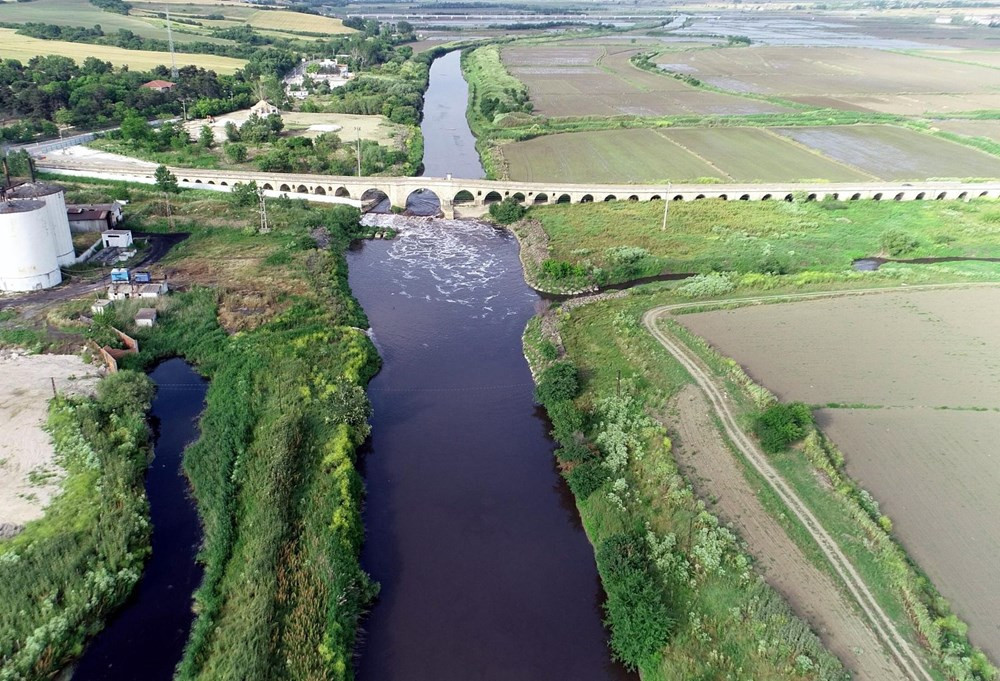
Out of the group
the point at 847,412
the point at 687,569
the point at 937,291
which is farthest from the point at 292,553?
the point at 937,291

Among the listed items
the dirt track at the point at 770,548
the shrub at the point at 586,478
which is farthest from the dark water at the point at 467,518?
the dirt track at the point at 770,548

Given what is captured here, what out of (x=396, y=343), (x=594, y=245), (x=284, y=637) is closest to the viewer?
(x=284, y=637)

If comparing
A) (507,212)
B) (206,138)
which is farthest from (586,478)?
(206,138)

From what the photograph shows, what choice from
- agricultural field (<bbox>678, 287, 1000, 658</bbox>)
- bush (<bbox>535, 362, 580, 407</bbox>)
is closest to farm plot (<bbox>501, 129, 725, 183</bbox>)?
agricultural field (<bbox>678, 287, 1000, 658</bbox>)

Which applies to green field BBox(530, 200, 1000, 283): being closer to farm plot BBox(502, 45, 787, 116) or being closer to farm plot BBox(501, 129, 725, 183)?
farm plot BBox(501, 129, 725, 183)

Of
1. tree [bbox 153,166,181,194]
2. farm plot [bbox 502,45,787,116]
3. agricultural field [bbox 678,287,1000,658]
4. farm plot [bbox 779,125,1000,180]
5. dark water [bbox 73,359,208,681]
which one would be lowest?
dark water [bbox 73,359,208,681]

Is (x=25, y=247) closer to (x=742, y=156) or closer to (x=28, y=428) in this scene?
(x=28, y=428)

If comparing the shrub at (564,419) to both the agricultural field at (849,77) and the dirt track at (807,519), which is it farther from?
the agricultural field at (849,77)

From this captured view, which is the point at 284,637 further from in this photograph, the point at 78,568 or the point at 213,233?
the point at 213,233
